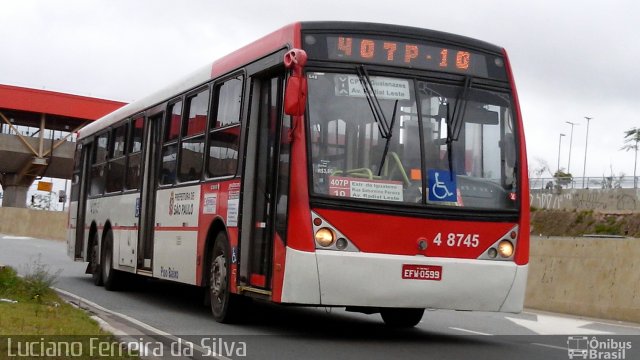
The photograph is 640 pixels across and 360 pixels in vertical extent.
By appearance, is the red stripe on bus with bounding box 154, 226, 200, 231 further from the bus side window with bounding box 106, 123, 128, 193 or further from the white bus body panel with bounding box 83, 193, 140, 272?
the bus side window with bounding box 106, 123, 128, 193

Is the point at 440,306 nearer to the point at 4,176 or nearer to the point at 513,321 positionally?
the point at 513,321

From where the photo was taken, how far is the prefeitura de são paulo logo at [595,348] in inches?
441

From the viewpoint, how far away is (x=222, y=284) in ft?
42.3

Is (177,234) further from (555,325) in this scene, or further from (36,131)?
(36,131)

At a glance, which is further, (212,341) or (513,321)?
(513,321)

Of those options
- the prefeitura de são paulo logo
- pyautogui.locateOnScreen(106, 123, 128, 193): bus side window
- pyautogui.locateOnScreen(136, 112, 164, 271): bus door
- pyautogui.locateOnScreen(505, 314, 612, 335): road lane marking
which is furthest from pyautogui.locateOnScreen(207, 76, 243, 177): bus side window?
pyautogui.locateOnScreen(106, 123, 128, 193): bus side window

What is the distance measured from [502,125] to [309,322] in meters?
4.24

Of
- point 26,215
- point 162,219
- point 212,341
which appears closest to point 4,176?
point 26,215

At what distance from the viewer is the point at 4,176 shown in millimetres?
67062

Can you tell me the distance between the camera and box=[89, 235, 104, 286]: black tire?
65.5ft

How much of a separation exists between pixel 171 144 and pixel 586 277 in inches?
306

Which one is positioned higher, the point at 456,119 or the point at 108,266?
the point at 456,119

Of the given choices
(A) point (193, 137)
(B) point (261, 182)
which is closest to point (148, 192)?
(A) point (193, 137)

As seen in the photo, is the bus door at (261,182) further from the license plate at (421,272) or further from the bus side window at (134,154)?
the bus side window at (134,154)
